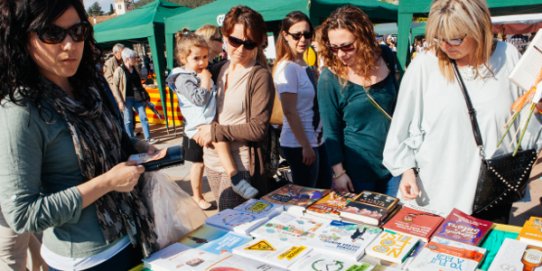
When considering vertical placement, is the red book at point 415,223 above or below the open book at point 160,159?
below

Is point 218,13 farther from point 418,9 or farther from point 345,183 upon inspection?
point 345,183

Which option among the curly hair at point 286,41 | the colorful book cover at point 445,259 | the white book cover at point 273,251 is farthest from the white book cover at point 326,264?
the curly hair at point 286,41

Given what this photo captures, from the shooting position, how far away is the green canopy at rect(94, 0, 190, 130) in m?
7.60

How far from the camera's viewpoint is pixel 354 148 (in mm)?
1935

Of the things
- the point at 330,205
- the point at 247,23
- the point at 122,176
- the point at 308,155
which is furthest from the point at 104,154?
the point at 308,155

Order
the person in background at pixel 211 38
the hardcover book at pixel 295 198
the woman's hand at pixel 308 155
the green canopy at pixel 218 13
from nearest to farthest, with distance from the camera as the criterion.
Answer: the hardcover book at pixel 295 198 → the woman's hand at pixel 308 155 → the person in background at pixel 211 38 → the green canopy at pixel 218 13

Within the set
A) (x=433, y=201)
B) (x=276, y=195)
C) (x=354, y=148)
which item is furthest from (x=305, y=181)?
(x=433, y=201)

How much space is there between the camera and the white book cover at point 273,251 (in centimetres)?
116

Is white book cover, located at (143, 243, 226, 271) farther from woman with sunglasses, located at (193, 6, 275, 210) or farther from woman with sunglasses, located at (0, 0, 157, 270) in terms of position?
woman with sunglasses, located at (193, 6, 275, 210)

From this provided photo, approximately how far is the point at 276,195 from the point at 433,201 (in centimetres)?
66

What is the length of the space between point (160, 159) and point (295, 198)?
655 millimetres

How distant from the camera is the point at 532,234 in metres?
1.24

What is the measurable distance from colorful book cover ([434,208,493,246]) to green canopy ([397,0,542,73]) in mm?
3715

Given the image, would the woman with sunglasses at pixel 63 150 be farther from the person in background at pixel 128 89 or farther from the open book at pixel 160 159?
the person in background at pixel 128 89
